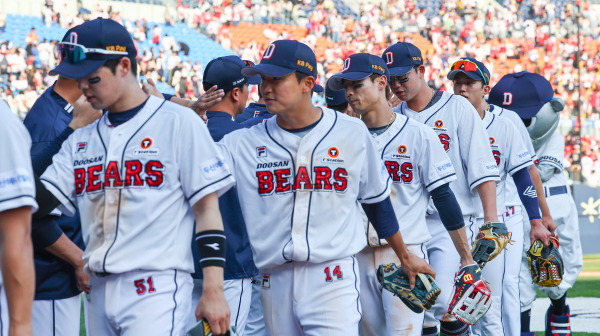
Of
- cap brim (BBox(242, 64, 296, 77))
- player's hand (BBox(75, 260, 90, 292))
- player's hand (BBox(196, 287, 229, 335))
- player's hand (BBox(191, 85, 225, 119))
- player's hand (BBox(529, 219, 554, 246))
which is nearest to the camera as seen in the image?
player's hand (BBox(196, 287, 229, 335))

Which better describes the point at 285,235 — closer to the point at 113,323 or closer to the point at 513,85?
the point at 113,323

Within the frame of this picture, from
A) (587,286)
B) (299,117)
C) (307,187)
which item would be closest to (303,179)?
(307,187)

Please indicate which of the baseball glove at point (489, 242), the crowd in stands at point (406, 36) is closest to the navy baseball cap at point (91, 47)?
the baseball glove at point (489, 242)

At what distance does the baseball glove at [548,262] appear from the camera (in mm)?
6863

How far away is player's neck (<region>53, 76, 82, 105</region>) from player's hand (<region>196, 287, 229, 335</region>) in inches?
57.4

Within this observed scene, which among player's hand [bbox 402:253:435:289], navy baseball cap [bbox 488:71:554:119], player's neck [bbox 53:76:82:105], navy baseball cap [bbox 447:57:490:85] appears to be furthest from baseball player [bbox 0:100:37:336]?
navy baseball cap [bbox 488:71:554:119]

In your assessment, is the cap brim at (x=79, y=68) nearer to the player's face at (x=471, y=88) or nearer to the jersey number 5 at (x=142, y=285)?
the jersey number 5 at (x=142, y=285)

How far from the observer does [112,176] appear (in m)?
3.27

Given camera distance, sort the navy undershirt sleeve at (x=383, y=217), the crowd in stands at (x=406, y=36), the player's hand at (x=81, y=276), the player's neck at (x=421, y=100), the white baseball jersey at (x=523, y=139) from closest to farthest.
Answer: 1. the player's hand at (x=81, y=276)
2. the navy undershirt sleeve at (x=383, y=217)
3. the player's neck at (x=421, y=100)
4. the white baseball jersey at (x=523, y=139)
5. the crowd in stands at (x=406, y=36)

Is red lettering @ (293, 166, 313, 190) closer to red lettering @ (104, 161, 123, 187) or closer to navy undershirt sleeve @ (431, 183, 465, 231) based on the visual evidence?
red lettering @ (104, 161, 123, 187)

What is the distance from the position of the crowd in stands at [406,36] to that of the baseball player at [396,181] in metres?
15.6

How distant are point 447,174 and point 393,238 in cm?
97

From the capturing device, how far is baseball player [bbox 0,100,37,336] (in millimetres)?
2506

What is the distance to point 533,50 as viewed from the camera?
2794 centimetres
